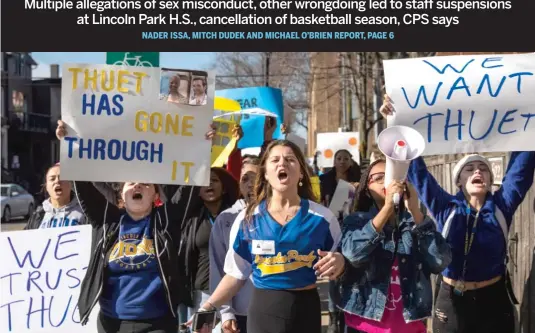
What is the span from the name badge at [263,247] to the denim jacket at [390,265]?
1.16 ft

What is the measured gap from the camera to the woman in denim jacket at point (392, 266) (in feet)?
12.8

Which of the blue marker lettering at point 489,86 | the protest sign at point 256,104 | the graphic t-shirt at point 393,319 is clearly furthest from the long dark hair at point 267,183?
the protest sign at point 256,104

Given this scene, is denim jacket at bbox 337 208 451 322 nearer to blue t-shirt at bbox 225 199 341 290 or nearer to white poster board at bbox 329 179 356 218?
blue t-shirt at bbox 225 199 341 290

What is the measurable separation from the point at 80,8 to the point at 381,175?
3.07m

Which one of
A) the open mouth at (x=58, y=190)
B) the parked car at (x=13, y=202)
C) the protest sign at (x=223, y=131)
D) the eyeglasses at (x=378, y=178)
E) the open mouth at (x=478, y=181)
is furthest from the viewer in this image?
the parked car at (x=13, y=202)

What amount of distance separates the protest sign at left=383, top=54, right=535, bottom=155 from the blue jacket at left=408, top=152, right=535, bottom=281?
15cm

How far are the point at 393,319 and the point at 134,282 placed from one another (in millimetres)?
1443

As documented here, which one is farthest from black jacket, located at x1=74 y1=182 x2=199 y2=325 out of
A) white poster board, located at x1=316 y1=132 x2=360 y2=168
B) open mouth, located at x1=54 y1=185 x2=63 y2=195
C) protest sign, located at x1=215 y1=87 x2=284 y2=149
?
white poster board, located at x1=316 y1=132 x2=360 y2=168

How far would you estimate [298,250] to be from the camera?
12.6 ft

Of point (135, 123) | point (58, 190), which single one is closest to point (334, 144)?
point (58, 190)

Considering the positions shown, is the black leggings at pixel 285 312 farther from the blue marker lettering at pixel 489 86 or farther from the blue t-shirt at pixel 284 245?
the blue marker lettering at pixel 489 86

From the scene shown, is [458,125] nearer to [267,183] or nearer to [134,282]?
[267,183]

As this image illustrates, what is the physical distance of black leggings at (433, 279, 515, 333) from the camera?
4.42 m

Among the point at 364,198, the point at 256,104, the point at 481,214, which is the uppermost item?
the point at 256,104
